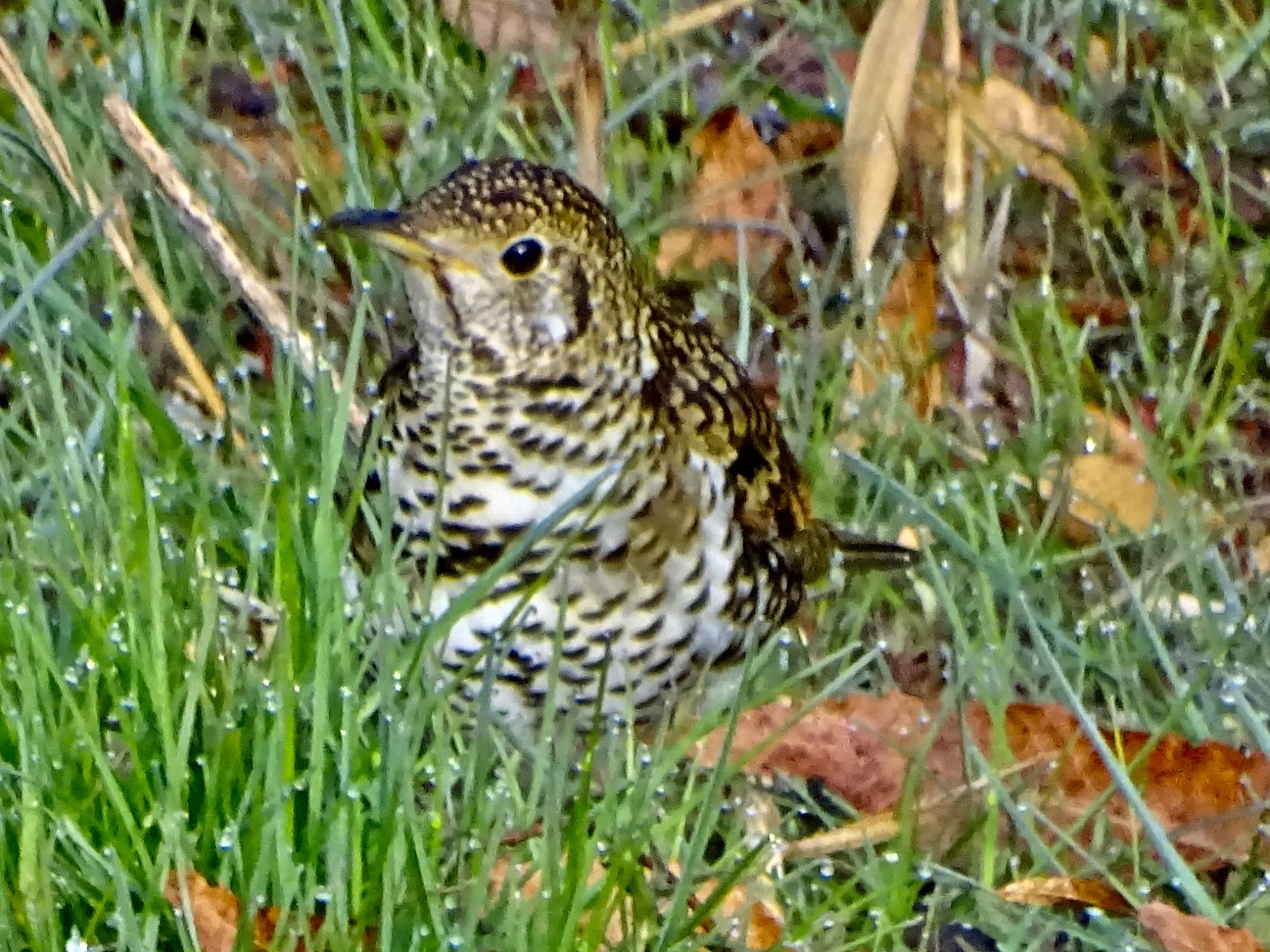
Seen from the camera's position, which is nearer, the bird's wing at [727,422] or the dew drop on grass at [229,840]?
the dew drop on grass at [229,840]

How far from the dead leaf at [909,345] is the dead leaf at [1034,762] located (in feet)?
2.84

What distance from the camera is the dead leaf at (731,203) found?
4094mm

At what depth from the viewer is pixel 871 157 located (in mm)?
4000

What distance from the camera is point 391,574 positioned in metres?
2.57

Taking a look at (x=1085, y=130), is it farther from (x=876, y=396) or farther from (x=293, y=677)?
(x=293, y=677)

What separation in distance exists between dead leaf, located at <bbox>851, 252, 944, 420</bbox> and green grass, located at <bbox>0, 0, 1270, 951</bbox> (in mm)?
47

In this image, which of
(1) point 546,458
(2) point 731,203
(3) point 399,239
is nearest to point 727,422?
(1) point 546,458

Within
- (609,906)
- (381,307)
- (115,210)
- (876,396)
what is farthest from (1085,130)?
(609,906)

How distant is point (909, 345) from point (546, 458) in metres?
1.25

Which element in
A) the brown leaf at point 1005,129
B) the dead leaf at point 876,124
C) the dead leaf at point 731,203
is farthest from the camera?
the brown leaf at point 1005,129

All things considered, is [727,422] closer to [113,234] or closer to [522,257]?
[522,257]

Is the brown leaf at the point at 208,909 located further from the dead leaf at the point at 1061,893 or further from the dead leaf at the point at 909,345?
the dead leaf at the point at 909,345

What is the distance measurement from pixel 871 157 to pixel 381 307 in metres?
0.84

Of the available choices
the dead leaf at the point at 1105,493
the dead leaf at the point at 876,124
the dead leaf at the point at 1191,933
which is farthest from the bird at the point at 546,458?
the dead leaf at the point at 876,124
